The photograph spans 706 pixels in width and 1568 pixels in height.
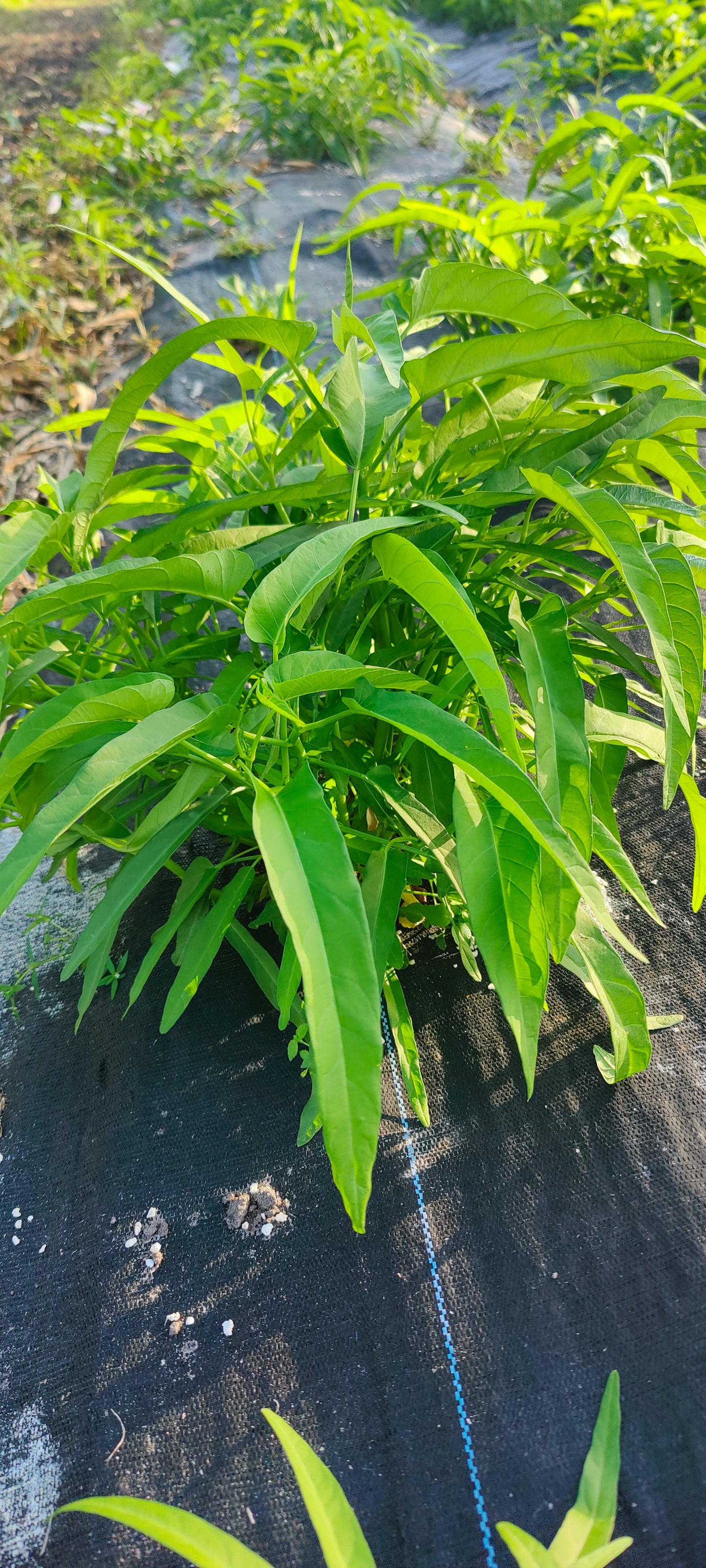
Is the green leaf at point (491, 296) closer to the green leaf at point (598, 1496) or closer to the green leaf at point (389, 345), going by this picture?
the green leaf at point (389, 345)

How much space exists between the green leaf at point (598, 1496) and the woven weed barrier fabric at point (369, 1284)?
3 centimetres

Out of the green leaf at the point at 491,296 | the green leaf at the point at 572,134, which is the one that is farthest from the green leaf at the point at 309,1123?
the green leaf at the point at 572,134

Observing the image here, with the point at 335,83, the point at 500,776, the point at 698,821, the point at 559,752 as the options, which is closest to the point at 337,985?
the point at 500,776

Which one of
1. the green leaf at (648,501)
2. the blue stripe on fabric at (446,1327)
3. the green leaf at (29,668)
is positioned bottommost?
the blue stripe on fabric at (446,1327)

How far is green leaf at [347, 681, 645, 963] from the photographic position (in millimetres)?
491

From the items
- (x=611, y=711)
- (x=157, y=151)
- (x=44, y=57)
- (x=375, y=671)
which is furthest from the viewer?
(x=44, y=57)

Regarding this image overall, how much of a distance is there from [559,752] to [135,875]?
0.36 metres

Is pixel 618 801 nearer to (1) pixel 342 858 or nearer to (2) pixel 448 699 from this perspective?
(2) pixel 448 699

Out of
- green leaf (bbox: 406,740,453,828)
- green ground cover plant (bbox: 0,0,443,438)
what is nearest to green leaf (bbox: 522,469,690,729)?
green leaf (bbox: 406,740,453,828)

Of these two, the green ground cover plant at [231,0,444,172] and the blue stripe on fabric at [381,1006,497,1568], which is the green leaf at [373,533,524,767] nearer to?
the blue stripe on fabric at [381,1006,497,1568]

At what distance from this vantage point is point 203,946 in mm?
743

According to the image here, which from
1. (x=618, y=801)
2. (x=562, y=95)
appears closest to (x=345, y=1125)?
(x=618, y=801)

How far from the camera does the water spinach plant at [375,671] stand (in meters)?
0.51

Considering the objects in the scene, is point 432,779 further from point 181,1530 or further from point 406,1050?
point 181,1530
